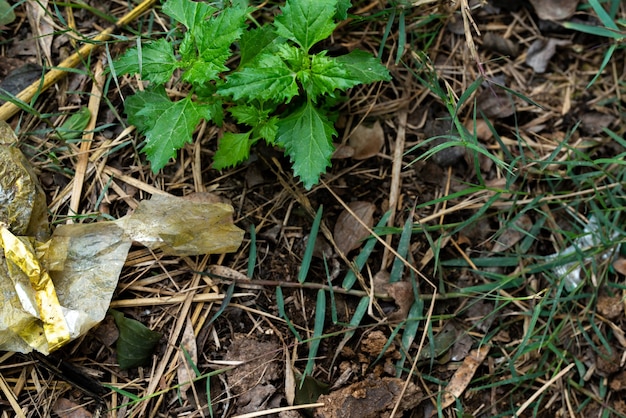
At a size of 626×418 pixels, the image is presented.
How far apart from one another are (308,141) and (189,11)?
25.0 inches

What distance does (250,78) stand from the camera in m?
2.07

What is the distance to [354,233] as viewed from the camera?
8.22ft

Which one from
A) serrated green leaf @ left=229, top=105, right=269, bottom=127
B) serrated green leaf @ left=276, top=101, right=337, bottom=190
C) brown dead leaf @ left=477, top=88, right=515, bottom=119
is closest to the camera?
serrated green leaf @ left=276, top=101, right=337, bottom=190

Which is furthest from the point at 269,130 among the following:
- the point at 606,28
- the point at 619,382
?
the point at 619,382

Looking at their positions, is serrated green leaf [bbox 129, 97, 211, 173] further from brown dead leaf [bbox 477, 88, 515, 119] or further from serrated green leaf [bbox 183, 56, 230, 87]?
brown dead leaf [bbox 477, 88, 515, 119]

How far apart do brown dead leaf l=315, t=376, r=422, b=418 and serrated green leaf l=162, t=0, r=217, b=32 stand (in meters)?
1.48

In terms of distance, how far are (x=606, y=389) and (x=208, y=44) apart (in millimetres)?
2144

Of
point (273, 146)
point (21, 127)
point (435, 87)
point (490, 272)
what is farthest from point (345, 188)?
point (21, 127)

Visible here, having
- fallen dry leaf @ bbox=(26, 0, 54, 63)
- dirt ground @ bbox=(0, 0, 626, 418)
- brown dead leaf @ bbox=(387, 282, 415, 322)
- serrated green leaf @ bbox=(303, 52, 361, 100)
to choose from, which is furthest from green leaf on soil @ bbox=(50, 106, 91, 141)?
brown dead leaf @ bbox=(387, 282, 415, 322)

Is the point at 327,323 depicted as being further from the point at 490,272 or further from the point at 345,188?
the point at 490,272

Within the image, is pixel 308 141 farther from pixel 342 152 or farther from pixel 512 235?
pixel 512 235

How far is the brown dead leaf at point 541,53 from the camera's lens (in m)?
2.77

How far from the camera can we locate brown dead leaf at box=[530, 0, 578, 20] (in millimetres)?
2762

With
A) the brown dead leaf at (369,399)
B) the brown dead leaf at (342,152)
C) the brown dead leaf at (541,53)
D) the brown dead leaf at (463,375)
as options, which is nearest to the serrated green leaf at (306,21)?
the brown dead leaf at (342,152)
